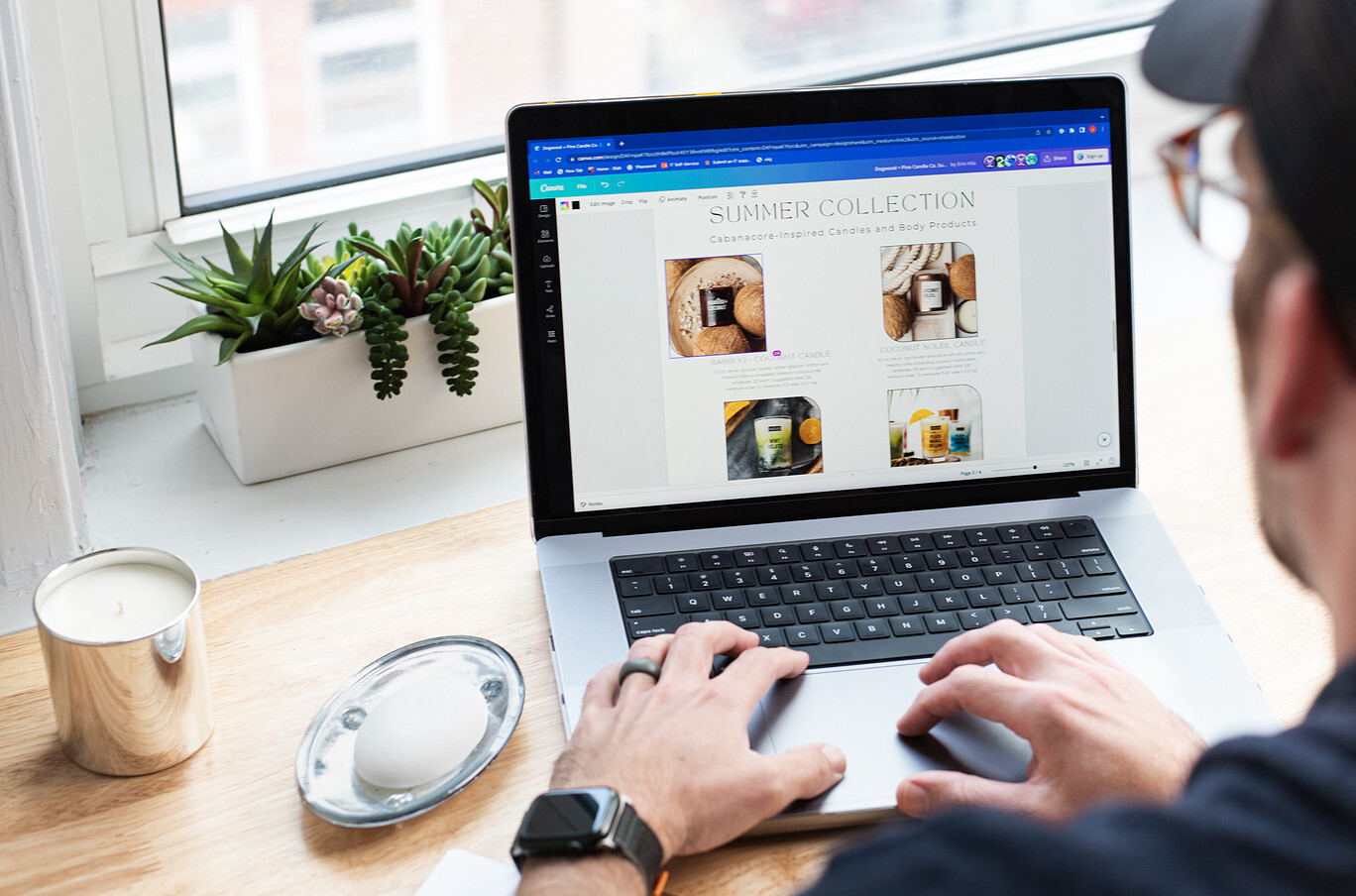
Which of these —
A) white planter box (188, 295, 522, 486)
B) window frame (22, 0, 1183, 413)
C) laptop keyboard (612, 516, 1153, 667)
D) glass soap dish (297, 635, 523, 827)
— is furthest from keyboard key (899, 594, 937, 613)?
window frame (22, 0, 1183, 413)

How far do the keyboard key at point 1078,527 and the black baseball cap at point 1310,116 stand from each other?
494 millimetres

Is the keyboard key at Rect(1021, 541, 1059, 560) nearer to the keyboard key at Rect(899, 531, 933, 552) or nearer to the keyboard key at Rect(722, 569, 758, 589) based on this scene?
the keyboard key at Rect(899, 531, 933, 552)

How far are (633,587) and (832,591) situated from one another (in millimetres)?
140

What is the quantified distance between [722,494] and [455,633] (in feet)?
0.73

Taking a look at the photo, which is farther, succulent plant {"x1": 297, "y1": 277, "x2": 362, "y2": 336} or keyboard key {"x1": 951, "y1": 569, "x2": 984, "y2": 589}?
succulent plant {"x1": 297, "y1": 277, "x2": 362, "y2": 336}

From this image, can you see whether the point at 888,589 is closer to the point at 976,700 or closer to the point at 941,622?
the point at 941,622

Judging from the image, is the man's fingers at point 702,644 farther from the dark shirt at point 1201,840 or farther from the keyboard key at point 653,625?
the dark shirt at point 1201,840

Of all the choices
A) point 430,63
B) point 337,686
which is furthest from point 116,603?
point 430,63

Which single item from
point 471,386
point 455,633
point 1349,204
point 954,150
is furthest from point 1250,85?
point 471,386

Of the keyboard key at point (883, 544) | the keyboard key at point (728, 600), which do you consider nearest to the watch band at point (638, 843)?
the keyboard key at point (728, 600)

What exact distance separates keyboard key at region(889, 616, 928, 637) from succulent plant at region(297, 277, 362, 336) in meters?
0.52

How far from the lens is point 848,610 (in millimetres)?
833

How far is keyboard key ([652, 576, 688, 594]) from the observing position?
2.80 feet

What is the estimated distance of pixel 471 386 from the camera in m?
1.09
